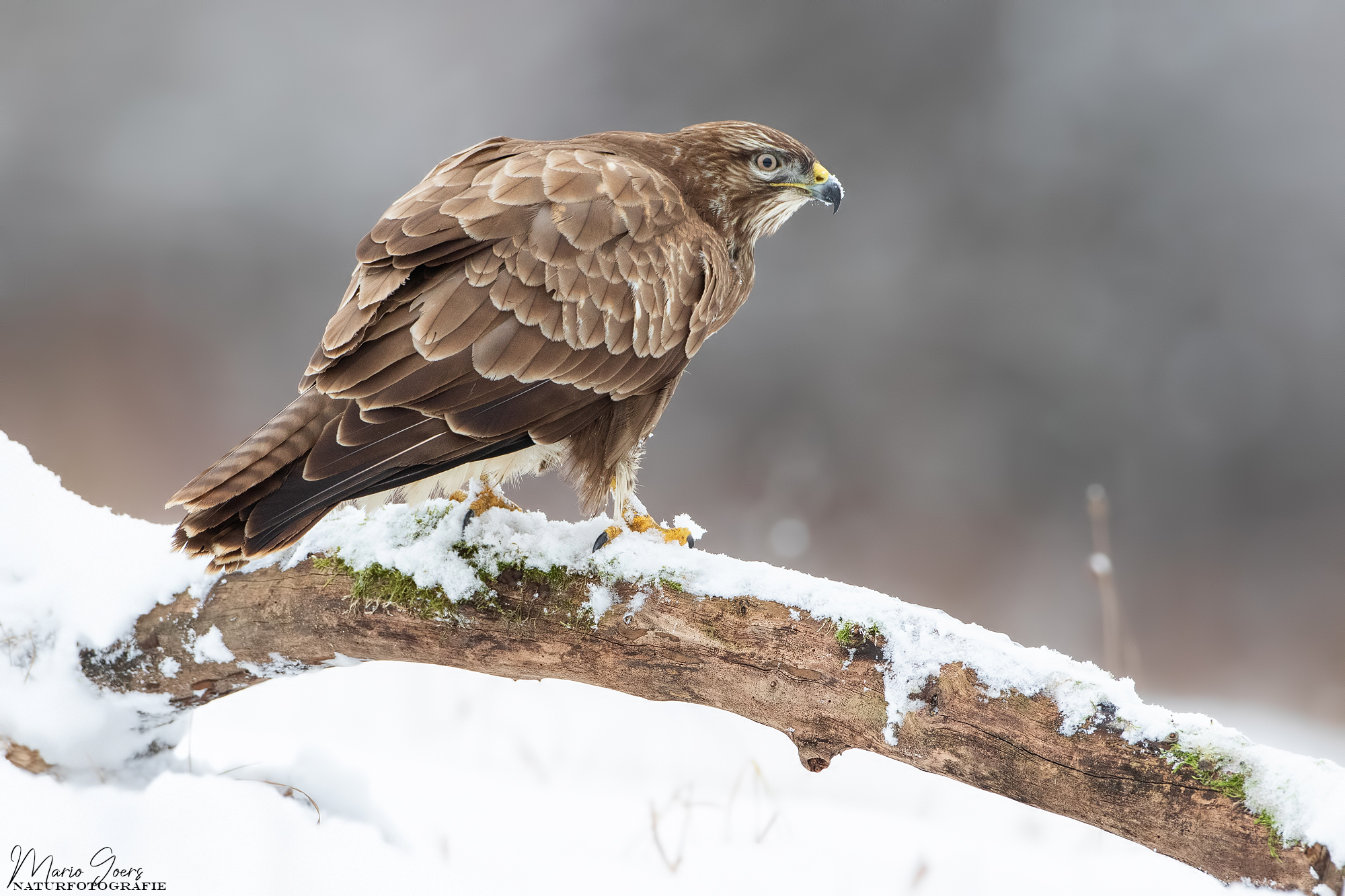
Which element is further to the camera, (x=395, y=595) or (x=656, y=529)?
(x=656, y=529)

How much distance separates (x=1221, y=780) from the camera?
2.08m

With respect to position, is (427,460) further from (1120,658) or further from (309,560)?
(1120,658)

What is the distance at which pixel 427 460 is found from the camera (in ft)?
8.12

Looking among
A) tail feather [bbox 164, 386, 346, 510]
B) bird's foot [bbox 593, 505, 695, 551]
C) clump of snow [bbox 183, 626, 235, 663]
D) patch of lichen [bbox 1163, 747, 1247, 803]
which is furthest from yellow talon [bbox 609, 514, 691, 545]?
patch of lichen [bbox 1163, 747, 1247, 803]

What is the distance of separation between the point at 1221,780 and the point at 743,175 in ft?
8.44

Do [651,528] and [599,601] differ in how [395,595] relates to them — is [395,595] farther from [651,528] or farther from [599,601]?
[651,528]

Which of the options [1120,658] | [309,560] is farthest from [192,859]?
[1120,658]

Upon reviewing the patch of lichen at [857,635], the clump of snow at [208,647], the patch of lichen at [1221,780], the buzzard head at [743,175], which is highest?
the buzzard head at [743,175]

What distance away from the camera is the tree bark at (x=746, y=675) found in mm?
2139

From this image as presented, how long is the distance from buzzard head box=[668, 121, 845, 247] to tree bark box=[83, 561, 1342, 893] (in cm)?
164

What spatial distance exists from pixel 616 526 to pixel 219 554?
1172mm

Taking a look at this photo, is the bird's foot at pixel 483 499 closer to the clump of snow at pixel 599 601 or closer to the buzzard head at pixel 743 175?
the clump of snow at pixel 599 601

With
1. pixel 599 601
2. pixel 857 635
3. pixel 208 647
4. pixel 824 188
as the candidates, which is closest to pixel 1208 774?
pixel 857 635

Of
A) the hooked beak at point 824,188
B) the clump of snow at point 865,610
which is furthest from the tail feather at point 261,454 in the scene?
the hooked beak at point 824,188
